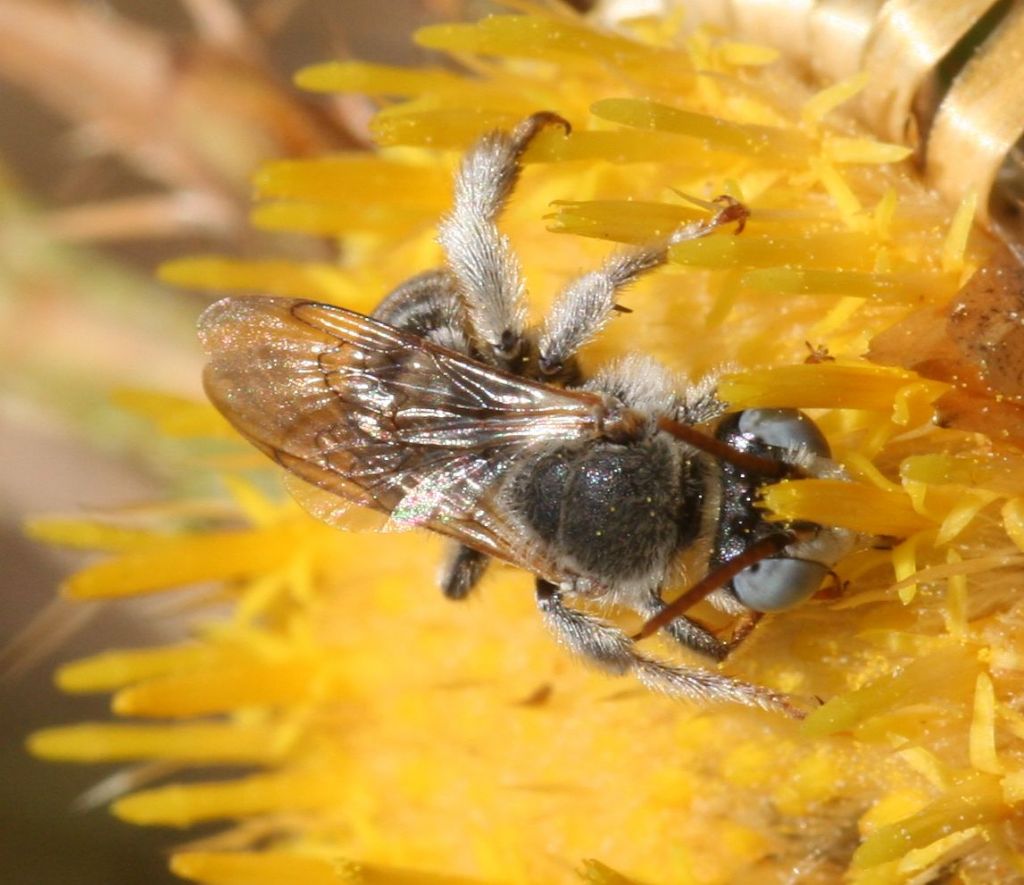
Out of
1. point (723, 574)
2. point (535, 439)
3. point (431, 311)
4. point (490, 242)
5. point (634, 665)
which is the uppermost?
point (490, 242)

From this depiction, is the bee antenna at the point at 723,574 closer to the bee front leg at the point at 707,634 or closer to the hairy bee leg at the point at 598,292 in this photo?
the bee front leg at the point at 707,634

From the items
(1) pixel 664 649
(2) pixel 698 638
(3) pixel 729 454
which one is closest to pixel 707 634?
(2) pixel 698 638

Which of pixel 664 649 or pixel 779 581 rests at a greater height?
pixel 779 581

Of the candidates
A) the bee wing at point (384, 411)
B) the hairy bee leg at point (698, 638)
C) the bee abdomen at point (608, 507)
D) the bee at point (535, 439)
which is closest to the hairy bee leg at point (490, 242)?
the bee at point (535, 439)

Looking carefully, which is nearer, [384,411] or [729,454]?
[729,454]

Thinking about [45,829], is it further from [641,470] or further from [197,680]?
[641,470]

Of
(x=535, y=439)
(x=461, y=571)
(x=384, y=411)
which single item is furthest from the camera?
(x=461, y=571)

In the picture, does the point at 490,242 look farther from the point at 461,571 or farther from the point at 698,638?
the point at 698,638
